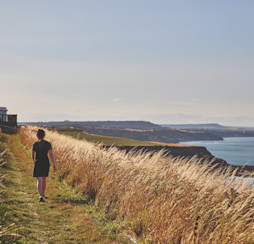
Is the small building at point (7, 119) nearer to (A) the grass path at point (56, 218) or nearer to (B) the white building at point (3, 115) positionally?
(B) the white building at point (3, 115)

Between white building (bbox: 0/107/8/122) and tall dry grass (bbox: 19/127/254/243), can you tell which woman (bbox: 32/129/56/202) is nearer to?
tall dry grass (bbox: 19/127/254/243)

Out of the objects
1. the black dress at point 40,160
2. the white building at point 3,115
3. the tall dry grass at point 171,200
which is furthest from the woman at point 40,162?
the white building at point 3,115

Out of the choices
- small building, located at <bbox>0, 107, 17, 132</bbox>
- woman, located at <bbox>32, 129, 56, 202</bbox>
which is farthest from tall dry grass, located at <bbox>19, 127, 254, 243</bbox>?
small building, located at <bbox>0, 107, 17, 132</bbox>

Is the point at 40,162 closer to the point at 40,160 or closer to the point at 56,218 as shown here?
the point at 40,160

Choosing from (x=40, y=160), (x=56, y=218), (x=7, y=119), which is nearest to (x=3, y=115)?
(x=7, y=119)

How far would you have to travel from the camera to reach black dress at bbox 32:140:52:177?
8.38 metres

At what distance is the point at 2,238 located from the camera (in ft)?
17.6

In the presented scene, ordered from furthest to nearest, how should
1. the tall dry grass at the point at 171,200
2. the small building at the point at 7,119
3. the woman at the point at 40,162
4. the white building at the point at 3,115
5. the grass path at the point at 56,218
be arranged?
the white building at the point at 3,115 → the small building at the point at 7,119 → the woman at the point at 40,162 → the grass path at the point at 56,218 → the tall dry grass at the point at 171,200

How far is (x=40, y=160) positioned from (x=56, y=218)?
201cm

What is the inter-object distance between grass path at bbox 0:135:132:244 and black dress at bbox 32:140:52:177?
874 millimetres

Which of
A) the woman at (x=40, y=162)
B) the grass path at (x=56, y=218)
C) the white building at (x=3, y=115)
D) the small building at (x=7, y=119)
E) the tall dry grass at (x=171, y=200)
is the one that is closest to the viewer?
the tall dry grass at (x=171, y=200)

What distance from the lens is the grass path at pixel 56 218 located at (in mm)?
5875

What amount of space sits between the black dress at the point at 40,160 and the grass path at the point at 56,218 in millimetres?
874

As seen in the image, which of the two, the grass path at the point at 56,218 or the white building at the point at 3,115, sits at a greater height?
the white building at the point at 3,115
